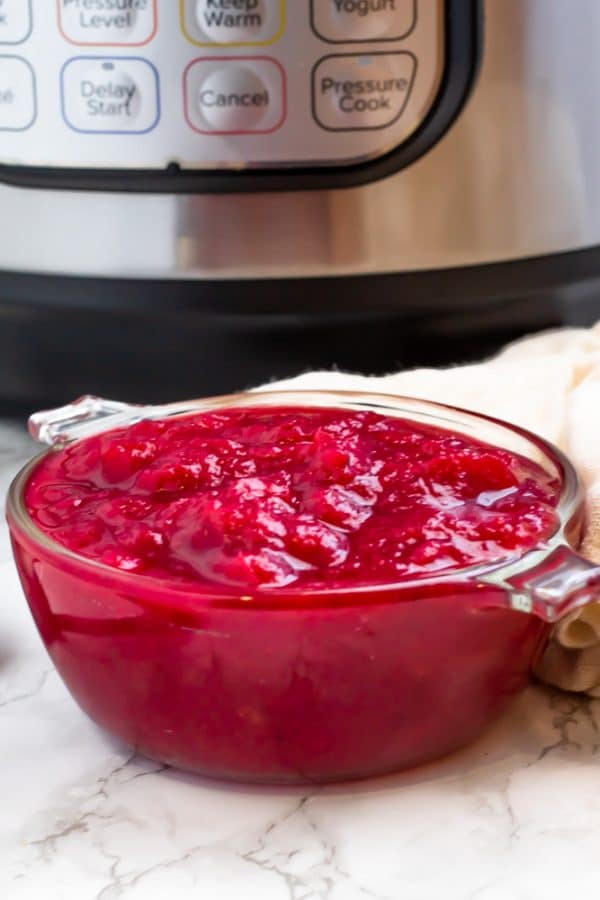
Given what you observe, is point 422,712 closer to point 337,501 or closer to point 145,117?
point 337,501

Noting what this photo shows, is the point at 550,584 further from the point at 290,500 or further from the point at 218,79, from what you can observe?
the point at 218,79

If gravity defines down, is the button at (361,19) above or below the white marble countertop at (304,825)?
above

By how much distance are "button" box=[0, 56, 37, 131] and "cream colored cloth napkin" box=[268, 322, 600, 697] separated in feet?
0.68

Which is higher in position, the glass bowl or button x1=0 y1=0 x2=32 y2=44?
button x1=0 y1=0 x2=32 y2=44

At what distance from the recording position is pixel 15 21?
2.23 ft

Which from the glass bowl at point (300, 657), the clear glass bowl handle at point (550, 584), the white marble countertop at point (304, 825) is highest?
the clear glass bowl handle at point (550, 584)

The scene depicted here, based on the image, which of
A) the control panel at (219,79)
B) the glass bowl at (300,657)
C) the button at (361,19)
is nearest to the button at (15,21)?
the control panel at (219,79)

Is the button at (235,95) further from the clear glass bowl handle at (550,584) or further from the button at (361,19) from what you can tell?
the clear glass bowl handle at (550,584)

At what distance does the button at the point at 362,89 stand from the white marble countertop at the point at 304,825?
335 mm

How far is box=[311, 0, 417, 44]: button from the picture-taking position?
2.16 feet

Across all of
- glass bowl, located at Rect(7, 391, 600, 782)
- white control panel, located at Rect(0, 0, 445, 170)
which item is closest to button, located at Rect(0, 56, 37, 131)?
white control panel, located at Rect(0, 0, 445, 170)

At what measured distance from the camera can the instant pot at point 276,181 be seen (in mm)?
671

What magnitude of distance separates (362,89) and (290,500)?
29 centimetres

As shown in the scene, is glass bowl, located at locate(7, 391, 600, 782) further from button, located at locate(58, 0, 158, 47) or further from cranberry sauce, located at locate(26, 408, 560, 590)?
button, located at locate(58, 0, 158, 47)
